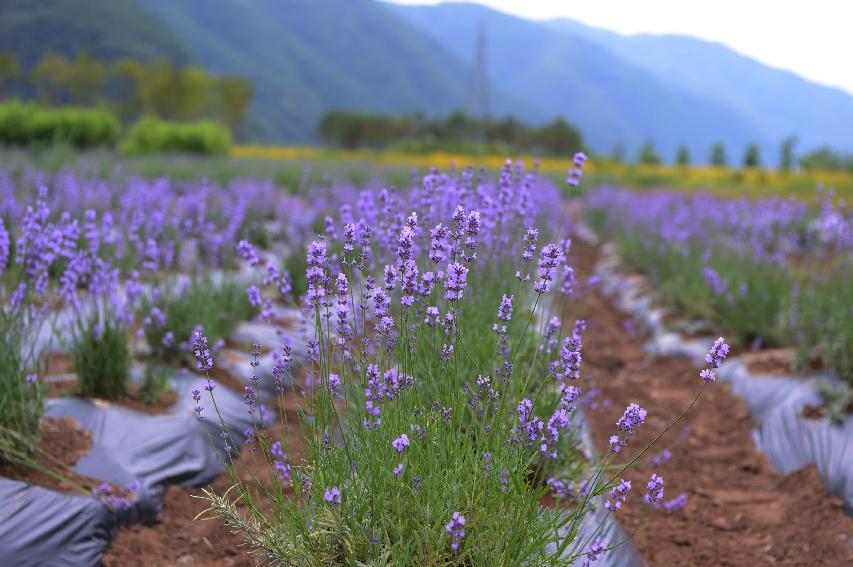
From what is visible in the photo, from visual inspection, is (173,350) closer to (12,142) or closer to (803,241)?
(803,241)

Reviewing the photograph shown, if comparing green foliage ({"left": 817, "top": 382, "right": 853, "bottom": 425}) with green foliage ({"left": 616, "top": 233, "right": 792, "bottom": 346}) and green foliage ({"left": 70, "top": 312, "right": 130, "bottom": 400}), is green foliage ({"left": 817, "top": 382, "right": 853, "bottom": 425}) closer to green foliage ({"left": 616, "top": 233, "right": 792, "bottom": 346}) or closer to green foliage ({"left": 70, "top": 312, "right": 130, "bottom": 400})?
green foliage ({"left": 616, "top": 233, "right": 792, "bottom": 346})

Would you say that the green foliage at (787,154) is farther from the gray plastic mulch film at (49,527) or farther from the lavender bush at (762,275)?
the gray plastic mulch film at (49,527)

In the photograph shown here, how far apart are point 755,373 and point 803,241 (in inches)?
254

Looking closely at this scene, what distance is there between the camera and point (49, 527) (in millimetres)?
2730

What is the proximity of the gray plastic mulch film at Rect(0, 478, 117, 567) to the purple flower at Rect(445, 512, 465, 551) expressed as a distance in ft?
5.01

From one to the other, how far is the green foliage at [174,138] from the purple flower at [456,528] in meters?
22.7

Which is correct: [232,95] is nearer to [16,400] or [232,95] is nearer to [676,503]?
[16,400]

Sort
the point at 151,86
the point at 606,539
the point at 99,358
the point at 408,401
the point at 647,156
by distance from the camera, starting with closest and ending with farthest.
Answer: the point at 408,401
the point at 606,539
the point at 99,358
the point at 647,156
the point at 151,86

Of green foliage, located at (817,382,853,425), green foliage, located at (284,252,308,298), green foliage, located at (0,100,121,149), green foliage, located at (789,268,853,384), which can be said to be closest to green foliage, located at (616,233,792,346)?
green foliage, located at (789,268,853,384)

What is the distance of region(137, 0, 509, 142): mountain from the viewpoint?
128 meters

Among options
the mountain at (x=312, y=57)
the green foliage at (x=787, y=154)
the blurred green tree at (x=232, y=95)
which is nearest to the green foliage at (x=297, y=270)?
the green foliage at (x=787, y=154)

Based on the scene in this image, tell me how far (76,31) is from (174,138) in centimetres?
7270

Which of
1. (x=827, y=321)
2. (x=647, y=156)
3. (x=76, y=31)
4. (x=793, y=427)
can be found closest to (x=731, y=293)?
(x=827, y=321)

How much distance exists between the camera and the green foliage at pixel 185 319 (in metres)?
4.30
